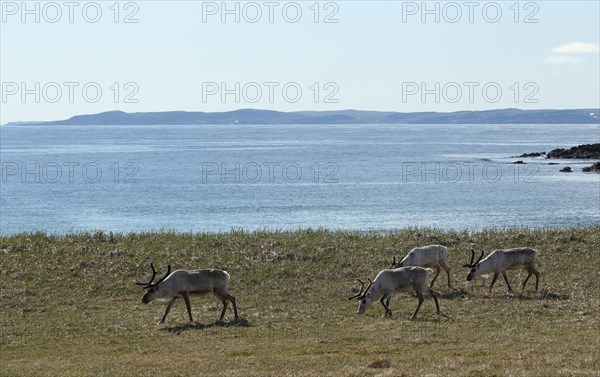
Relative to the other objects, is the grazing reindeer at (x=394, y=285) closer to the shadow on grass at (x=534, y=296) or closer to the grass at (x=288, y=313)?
the grass at (x=288, y=313)

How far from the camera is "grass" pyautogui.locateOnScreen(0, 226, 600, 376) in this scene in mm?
15906

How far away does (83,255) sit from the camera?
3002 centimetres

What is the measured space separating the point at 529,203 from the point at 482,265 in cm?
5708

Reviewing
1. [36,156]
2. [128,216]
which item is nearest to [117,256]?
[128,216]

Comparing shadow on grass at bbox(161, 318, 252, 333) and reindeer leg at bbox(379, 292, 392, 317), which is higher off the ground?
reindeer leg at bbox(379, 292, 392, 317)

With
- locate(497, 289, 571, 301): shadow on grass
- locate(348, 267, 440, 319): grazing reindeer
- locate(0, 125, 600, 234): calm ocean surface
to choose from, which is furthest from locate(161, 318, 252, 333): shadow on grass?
locate(0, 125, 600, 234): calm ocean surface

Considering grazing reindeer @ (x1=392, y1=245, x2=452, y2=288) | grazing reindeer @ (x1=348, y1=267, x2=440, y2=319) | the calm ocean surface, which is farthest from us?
the calm ocean surface

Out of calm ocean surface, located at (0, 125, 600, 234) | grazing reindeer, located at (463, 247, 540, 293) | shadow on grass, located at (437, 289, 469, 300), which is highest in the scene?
grazing reindeer, located at (463, 247, 540, 293)

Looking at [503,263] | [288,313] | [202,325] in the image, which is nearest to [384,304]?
[288,313]

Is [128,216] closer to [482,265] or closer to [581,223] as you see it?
[581,223]

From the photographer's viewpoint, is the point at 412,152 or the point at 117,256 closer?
the point at 117,256

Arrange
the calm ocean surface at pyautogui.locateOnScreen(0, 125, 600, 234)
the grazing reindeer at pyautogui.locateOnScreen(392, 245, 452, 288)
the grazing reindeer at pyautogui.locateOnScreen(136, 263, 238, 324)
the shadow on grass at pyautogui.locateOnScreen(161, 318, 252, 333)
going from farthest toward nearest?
the calm ocean surface at pyautogui.locateOnScreen(0, 125, 600, 234)
the grazing reindeer at pyautogui.locateOnScreen(392, 245, 452, 288)
the grazing reindeer at pyautogui.locateOnScreen(136, 263, 238, 324)
the shadow on grass at pyautogui.locateOnScreen(161, 318, 252, 333)

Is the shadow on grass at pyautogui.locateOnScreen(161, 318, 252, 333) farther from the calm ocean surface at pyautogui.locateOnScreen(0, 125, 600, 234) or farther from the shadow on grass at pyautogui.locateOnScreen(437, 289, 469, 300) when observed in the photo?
the calm ocean surface at pyautogui.locateOnScreen(0, 125, 600, 234)

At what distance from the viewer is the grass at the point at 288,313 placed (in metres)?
15.9
